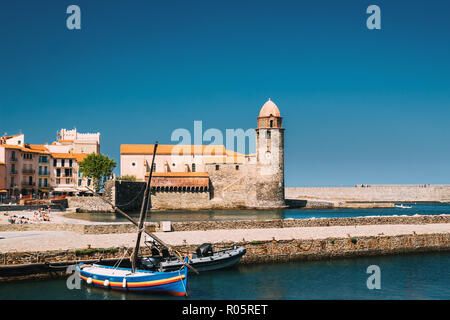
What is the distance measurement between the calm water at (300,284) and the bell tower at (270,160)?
42597 millimetres

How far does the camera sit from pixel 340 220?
95.1 feet

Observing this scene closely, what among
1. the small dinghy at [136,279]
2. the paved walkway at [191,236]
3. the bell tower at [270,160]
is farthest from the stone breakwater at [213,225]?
the bell tower at [270,160]

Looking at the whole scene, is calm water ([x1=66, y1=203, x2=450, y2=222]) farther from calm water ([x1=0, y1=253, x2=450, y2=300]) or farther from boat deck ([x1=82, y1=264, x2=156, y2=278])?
boat deck ([x1=82, y1=264, x2=156, y2=278])

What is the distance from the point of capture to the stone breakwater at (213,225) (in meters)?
25.2

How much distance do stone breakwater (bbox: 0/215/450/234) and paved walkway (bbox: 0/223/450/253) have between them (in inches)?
24.3

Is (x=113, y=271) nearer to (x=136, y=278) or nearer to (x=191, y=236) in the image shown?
(x=136, y=278)

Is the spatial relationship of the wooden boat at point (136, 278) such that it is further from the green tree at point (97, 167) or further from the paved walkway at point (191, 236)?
the green tree at point (97, 167)

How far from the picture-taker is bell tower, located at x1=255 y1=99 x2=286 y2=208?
65562mm

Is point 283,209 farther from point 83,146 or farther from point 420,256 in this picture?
Result: point 420,256

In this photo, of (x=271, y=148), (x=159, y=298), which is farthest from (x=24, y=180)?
(x=159, y=298)

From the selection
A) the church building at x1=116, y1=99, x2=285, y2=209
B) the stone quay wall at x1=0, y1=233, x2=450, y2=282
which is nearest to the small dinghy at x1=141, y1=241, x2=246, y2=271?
the stone quay wall at x1=0, y1=233, x2=450, y2=282

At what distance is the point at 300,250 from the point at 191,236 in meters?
5.36

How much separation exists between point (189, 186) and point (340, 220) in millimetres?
39773
